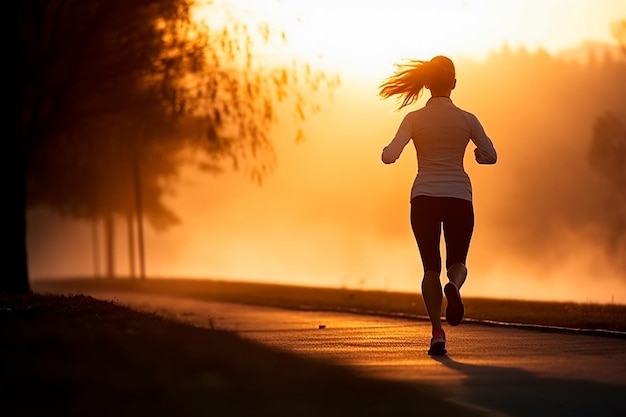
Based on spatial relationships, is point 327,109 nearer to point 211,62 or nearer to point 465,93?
point 211,62

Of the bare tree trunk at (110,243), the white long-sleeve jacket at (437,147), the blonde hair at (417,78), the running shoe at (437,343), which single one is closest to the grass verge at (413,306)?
the running shoe at (437,343)

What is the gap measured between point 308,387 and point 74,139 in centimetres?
1966

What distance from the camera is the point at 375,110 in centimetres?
5409

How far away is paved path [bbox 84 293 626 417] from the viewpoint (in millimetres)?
8688

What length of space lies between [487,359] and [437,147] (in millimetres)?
1797

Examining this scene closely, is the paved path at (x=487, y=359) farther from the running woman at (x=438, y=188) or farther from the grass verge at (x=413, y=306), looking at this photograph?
the grass verge at (x=413, y=306)

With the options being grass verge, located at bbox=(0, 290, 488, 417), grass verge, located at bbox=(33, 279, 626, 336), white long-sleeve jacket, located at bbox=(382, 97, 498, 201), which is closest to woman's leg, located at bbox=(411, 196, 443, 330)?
white long-sleeve jacket, located at bbox=(382, 97, 498, 201)

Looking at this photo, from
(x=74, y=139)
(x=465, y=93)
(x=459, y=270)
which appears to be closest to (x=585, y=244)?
(x=465, y=93)

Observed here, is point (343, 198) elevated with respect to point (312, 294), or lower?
elevated

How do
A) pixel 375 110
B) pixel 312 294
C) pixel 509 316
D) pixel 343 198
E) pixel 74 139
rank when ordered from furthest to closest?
pixel 343 198, pixel 375 110, pixel 312 294, pixel 74 139, pixel 509 316

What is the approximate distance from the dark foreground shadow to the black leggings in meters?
1.52

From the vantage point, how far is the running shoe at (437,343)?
11.9 meters

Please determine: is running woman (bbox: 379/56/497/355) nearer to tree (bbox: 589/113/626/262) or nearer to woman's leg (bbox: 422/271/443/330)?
woman's leg (bbox: 422/271/443/330)

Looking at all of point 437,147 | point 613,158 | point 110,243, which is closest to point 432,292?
point 437,147
